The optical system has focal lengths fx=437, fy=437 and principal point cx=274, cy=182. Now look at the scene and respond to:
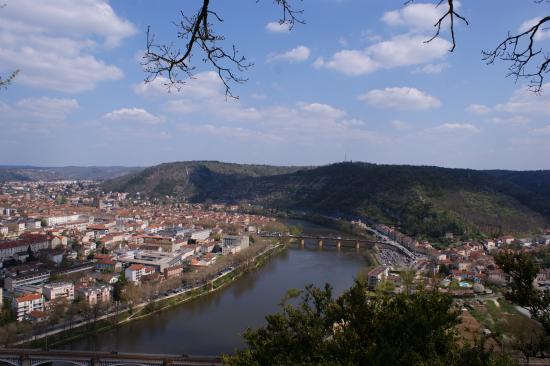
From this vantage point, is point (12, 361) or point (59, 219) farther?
point (59, 219)

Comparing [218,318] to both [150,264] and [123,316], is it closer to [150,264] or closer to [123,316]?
[123,316]

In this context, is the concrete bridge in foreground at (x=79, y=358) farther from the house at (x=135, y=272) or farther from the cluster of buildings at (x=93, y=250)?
the house at (x=135, y=272)

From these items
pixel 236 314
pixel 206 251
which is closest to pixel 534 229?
pixel 206 251

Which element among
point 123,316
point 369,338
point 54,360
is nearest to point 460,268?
point 123,316

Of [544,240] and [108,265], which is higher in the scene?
[544,240]

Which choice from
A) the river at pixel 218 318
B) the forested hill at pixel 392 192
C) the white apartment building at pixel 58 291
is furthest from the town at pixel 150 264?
the forested hill at pixel 392 192

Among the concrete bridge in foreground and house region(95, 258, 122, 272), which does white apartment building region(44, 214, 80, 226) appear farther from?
the concrete bridge in foreground
